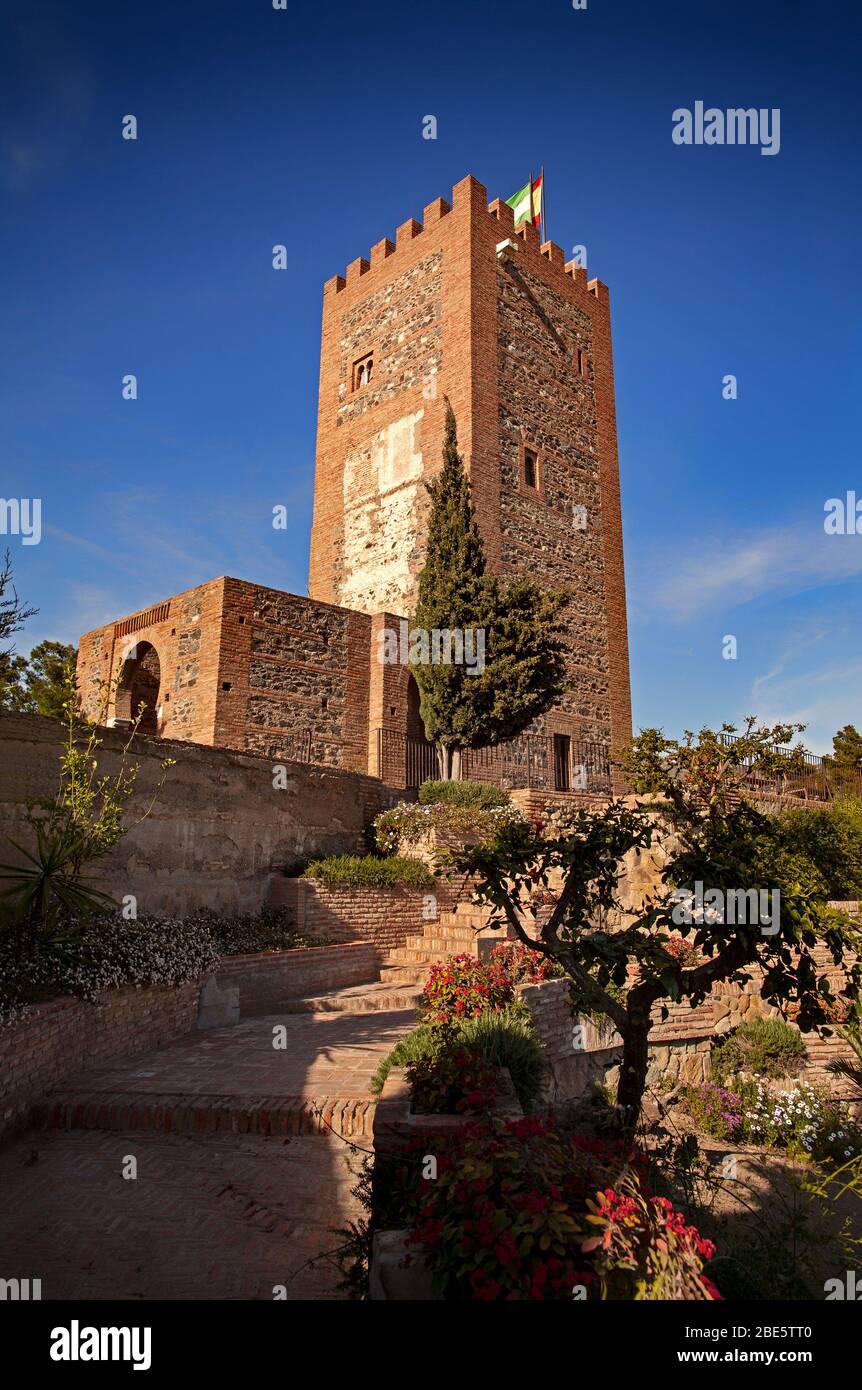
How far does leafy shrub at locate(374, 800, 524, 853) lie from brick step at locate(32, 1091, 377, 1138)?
25.6 feet

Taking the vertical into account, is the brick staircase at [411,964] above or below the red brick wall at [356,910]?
below

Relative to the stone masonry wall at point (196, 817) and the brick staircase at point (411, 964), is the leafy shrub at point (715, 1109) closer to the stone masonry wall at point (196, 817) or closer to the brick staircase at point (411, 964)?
the brick staircase at point (411, 964)

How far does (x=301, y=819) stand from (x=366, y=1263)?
337 inches

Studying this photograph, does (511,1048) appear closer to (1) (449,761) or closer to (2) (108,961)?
(2) (108,961)

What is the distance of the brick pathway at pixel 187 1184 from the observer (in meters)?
3.83

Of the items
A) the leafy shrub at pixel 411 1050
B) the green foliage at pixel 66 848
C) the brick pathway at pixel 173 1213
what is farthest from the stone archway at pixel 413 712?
the brick pathway at pixel 173 1213

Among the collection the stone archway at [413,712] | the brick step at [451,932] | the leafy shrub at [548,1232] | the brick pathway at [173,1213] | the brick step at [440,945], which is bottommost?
the brick pathway at [173,1213]

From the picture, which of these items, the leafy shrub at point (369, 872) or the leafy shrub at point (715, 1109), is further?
the leafy shrub at point (369, 872)

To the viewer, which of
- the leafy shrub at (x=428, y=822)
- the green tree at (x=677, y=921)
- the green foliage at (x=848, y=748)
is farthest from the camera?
the green foliage at (x=848, y=748)

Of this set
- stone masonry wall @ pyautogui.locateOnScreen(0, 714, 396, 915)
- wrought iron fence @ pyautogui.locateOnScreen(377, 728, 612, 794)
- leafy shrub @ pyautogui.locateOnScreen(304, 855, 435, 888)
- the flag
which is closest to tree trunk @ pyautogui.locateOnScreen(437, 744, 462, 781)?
wrought iron fence @ pyautogui.locateOnScreen(377, 728, 612, 794)

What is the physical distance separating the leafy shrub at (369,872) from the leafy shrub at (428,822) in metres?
0.42

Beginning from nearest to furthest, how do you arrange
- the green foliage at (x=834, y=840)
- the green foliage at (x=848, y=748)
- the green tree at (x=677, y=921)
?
the green tree at (x=677, y=921)
the green foliage at (x=834, y=840)
the green foliage at (x=848, y=748)

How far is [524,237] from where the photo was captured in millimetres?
24609

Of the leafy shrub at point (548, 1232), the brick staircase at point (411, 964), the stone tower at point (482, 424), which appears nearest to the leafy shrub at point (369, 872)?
the brick staircase at point (411, 964)
